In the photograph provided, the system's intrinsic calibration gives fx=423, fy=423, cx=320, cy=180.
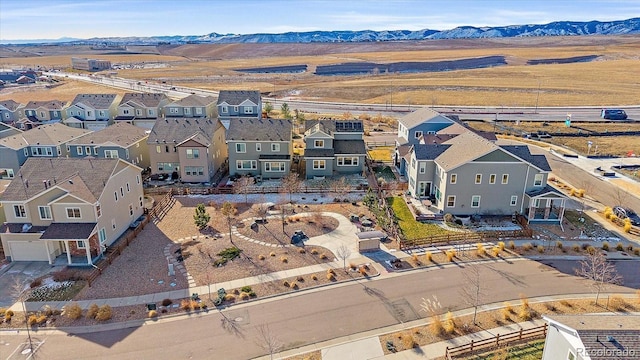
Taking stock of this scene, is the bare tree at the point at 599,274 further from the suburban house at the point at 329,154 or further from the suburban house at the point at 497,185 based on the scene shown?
Result: the suburban house at the point at 329,154

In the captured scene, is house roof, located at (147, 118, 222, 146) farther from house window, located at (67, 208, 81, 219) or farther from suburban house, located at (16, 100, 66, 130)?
suburban house, located at (16, 100, 66, 130)

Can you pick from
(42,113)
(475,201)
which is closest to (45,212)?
(475,201)

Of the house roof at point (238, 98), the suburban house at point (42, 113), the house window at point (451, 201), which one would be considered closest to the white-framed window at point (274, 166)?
the house window at point (451, 201)

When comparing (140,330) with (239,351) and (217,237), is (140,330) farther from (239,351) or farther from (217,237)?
(217,237)

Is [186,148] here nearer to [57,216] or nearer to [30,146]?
[57,216]

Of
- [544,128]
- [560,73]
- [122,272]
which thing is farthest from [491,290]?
[560,73]

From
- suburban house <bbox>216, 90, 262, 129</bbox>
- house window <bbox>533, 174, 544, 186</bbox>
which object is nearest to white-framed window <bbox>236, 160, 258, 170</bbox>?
suburban house <bbox>216, 90, 262, 129</bbox>

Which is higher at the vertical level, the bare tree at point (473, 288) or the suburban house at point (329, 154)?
the suburban house at point (329, 154)
